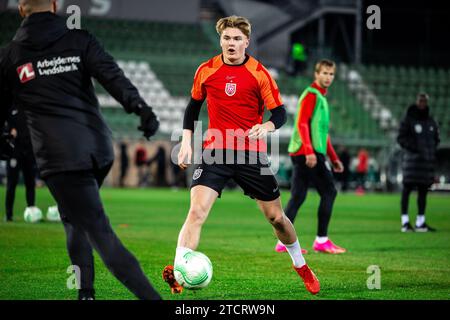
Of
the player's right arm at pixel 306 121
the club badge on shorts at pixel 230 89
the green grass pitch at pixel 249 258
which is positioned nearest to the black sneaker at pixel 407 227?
the green grass pitch at pixel 249 258

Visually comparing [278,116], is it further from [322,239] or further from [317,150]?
[322,239]

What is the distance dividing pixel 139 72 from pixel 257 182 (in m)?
33.1

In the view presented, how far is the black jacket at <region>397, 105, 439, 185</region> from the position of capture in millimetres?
16156

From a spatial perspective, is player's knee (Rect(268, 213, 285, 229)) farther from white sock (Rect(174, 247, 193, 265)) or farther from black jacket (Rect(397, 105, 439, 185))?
black jacket (Rect(397, 105, 439, 185))

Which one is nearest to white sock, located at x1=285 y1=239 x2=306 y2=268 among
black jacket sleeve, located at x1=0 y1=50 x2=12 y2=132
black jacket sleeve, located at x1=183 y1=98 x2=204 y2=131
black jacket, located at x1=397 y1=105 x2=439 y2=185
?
black jacket sleeve, located at x1=183 y1=98 x2=204 y2=131

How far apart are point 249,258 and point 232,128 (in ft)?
11.1

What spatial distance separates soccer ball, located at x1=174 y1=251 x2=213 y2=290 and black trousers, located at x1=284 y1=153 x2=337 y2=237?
435 cm

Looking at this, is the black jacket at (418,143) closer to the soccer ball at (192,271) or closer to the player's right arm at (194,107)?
the player's right arm at (194,107)

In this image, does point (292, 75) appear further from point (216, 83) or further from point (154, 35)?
point (216, 83)

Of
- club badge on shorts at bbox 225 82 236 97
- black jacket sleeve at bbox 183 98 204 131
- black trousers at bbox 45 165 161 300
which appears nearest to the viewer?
black trousers at bbox 45 165 161 300

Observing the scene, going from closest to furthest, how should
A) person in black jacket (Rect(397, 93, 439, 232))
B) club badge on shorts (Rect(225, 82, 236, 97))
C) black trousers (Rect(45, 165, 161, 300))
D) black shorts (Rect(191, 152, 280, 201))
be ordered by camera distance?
1. black trousers (Rect(45, 165, 161, 300))
2. black shorts (Rect(191, 152, 280, 201))
3. club badge on shorts (Rect(225, 82, 236, 97))
4. person in black jacket (Rect(397, 93, 439, 232))

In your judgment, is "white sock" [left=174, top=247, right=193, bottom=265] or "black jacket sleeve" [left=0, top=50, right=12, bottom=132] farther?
"white sock" [left=174, top=247, right=193, bottom=265]

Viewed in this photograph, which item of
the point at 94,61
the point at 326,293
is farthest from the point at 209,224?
the point at 94,61

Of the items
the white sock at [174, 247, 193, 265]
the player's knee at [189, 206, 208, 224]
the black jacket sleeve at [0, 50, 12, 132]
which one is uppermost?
the black jacket sleeve at [0, 50, 12, 132]
